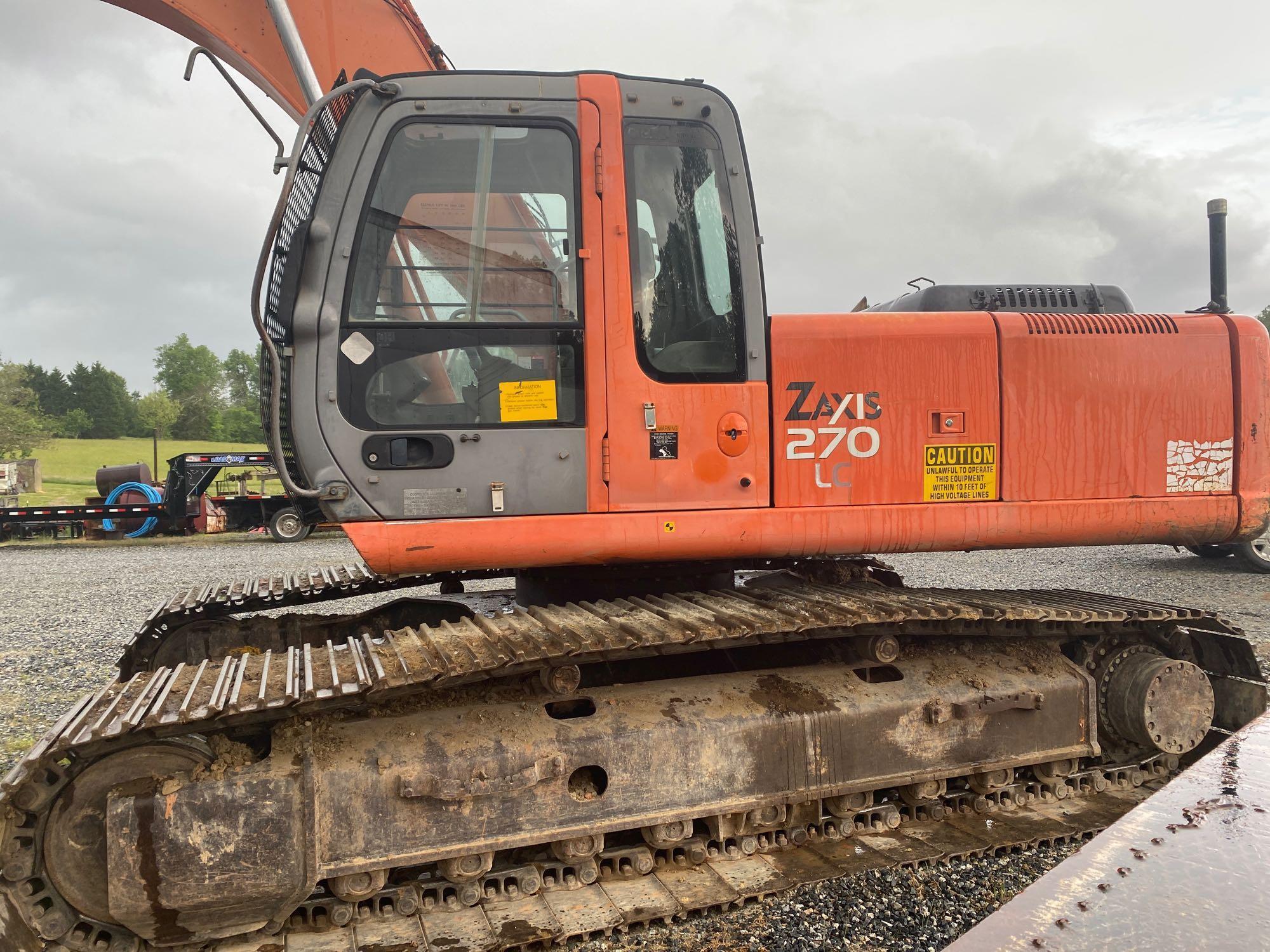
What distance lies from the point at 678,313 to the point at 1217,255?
2.83m

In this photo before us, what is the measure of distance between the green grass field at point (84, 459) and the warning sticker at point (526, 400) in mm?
34808

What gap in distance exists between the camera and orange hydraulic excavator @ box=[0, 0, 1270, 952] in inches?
106

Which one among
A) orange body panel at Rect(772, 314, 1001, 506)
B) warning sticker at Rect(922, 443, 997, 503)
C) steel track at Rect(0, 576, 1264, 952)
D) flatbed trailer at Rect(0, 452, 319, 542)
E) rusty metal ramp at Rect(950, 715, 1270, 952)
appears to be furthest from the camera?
flatbed trailer at Rect(0, 452, 319, 542)

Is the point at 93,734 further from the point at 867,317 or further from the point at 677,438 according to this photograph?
the point at 867,317

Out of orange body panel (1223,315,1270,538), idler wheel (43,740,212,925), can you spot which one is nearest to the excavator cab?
idler wheel (43,740,212,925)

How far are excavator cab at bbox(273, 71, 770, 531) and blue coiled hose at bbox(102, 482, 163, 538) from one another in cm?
1862

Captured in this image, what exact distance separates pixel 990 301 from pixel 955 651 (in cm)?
169

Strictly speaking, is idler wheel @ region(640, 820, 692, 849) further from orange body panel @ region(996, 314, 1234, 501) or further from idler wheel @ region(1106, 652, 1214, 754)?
idler wheel @ region(1106, 652, 1214, 754)

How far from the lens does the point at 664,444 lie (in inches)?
125

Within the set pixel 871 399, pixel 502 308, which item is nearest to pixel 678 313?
pixel 502 308

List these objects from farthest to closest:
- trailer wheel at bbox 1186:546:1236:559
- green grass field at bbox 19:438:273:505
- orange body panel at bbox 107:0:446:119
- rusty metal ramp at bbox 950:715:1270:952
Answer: green grass field at bbox 19:438:273:505 → trailer wheel at bbox 1186:546:1236:559 → orange body panel at bbox 107:0:446:119 → rusty metal ramp at bbox 950:715:1270:952

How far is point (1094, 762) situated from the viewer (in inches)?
153

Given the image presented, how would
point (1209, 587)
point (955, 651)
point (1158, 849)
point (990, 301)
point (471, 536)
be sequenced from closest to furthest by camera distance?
point (1158, 849)
point (471, 536)
point (955, 651)
point (990, 301)
point (1209, 587)

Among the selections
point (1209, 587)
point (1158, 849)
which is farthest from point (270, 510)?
point (1158, 849)
